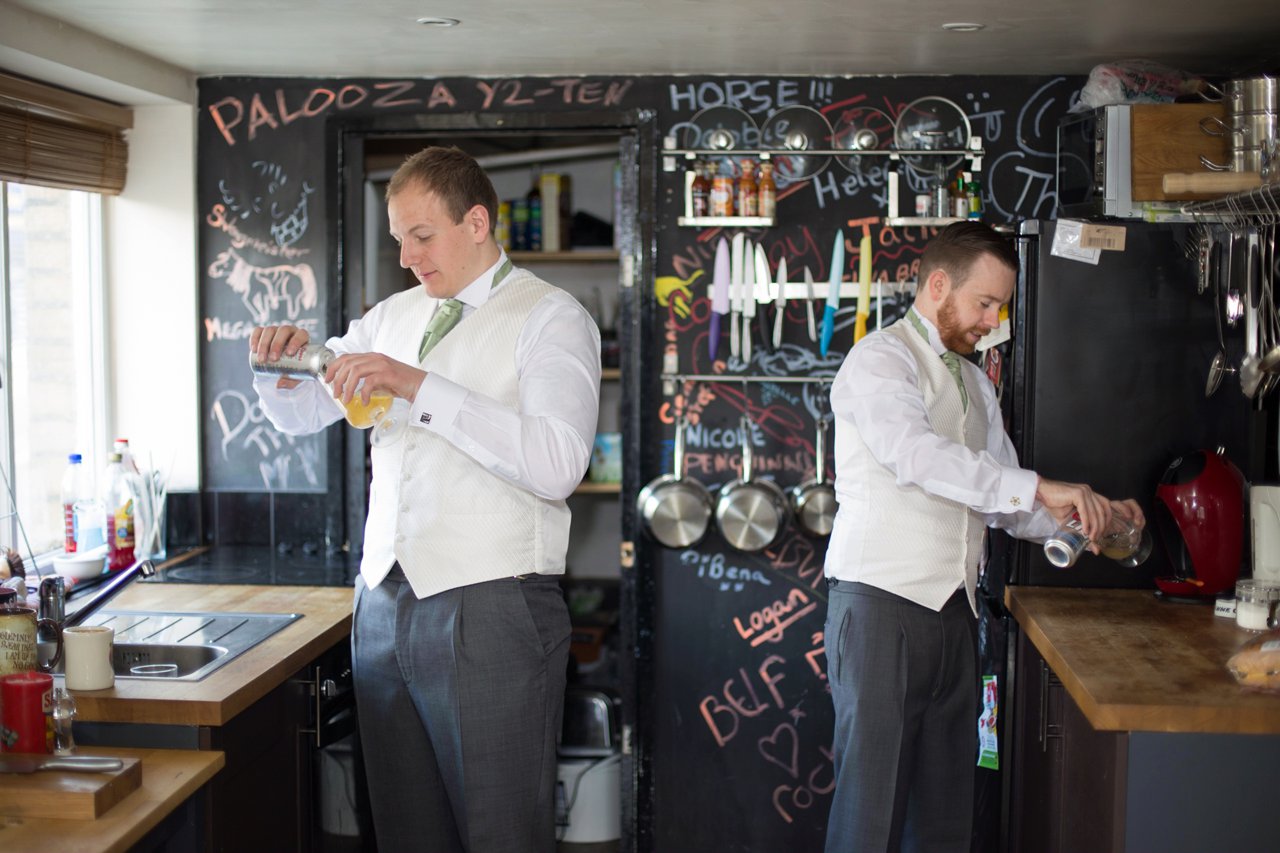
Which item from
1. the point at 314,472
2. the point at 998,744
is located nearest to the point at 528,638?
the point at 998,744

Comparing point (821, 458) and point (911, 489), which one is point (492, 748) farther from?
point (821, 458)

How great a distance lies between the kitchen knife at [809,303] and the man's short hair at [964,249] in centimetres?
88

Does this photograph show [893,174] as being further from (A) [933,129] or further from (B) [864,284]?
(B) [864,284]

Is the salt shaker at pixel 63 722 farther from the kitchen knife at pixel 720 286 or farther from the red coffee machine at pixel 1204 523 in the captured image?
the red coffee machine at pixel 1204 523

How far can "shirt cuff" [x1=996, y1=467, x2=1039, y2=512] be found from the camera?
2.39m

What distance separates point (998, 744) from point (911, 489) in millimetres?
852

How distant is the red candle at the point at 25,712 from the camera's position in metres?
1.88

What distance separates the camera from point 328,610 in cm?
287

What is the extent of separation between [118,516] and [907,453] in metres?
2.08

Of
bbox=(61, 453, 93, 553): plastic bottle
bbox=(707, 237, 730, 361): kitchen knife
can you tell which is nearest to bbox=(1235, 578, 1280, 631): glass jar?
bbox=(707, 237, 730, 361): kitchen knife

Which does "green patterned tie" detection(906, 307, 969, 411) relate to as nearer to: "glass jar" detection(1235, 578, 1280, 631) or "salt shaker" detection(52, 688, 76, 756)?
"glass jar" detection(1235, 578, 1280, 631)

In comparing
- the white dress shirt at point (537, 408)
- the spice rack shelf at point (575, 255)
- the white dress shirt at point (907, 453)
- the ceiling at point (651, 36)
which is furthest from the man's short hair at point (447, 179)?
the spice rack shelf at point (575, 255)

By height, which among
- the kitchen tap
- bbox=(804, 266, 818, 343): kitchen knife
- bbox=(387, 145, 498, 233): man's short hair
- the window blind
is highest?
the window blind

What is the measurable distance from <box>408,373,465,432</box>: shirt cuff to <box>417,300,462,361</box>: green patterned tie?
0.74 ft
